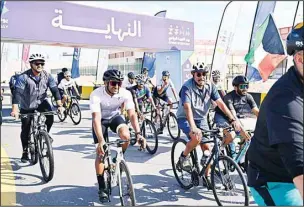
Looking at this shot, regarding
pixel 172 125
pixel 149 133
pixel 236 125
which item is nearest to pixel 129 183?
pixel 236 125

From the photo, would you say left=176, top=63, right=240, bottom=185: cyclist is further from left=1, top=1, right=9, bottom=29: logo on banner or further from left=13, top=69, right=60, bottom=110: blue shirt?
left=1, top=1, right=9, bottom=29: logo on banner

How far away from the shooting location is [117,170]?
12.0 ft

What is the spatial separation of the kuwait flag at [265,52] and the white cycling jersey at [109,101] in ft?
26.6

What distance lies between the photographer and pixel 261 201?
6.13 ft

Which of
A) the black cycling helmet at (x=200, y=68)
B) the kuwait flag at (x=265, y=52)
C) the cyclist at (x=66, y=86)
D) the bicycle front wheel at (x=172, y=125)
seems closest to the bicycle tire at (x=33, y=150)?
the black cycling helmet at (x=200, y=68)

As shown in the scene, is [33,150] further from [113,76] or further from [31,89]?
[113,76]

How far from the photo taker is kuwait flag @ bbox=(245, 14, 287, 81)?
1086 centimetres

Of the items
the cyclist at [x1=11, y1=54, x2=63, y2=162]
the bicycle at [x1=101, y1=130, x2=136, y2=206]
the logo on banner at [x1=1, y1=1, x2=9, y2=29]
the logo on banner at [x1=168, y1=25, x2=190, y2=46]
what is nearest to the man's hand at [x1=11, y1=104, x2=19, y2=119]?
the cyclist at [x1=11, y1=54, x2=63, y2=162]

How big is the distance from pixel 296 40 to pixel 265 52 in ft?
33.7

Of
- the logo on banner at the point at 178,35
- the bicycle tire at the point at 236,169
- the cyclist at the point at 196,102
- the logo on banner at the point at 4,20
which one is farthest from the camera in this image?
the logo on banner at the point at 178,35

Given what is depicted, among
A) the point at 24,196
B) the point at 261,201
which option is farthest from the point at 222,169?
the point at 24,196

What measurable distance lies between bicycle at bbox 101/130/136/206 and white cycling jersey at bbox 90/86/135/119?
0.56m

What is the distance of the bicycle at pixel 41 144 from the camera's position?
191 inches

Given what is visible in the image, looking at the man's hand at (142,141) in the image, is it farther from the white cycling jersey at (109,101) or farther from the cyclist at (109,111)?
the white cycling jersey at (109,101)
